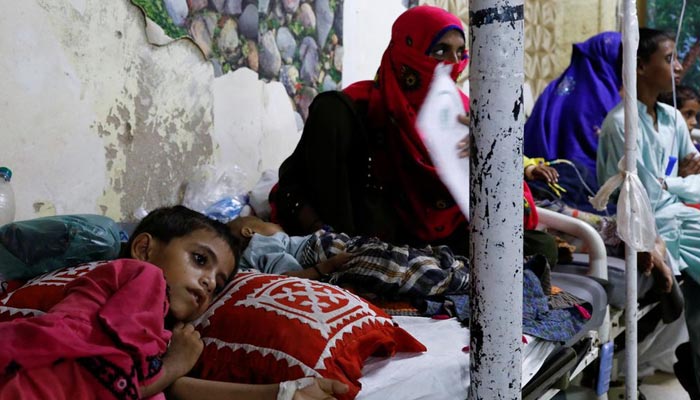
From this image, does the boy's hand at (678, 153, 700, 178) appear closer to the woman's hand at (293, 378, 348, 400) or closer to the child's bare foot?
the child's bare foot

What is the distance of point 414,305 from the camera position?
218 centimetres

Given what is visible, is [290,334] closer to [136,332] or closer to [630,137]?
[136,332]

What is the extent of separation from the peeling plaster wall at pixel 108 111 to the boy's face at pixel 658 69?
1.89 meters

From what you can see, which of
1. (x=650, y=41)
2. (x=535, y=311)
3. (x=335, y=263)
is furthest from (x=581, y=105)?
(x=335, y=263)

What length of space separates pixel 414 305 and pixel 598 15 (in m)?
5.04

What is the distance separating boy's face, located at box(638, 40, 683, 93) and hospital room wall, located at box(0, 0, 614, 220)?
5.99ft

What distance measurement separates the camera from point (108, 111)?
105 inches

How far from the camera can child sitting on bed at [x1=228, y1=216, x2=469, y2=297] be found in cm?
215

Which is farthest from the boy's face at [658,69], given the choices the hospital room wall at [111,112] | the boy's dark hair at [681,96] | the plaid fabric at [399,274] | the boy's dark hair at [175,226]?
the boy's dark hair at [175,226]

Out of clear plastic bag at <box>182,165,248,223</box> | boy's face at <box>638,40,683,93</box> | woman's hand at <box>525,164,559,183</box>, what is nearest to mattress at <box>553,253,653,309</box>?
woman's hand at <box>525,164,559,183</box>

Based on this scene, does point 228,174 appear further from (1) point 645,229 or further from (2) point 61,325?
(2) point 61,325

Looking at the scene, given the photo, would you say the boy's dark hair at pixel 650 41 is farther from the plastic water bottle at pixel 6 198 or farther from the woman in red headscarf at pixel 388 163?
the plastic water bottle at pixel 6 198

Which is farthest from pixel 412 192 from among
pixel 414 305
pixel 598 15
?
pixel 598 15

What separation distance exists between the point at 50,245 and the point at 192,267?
1.76ft
